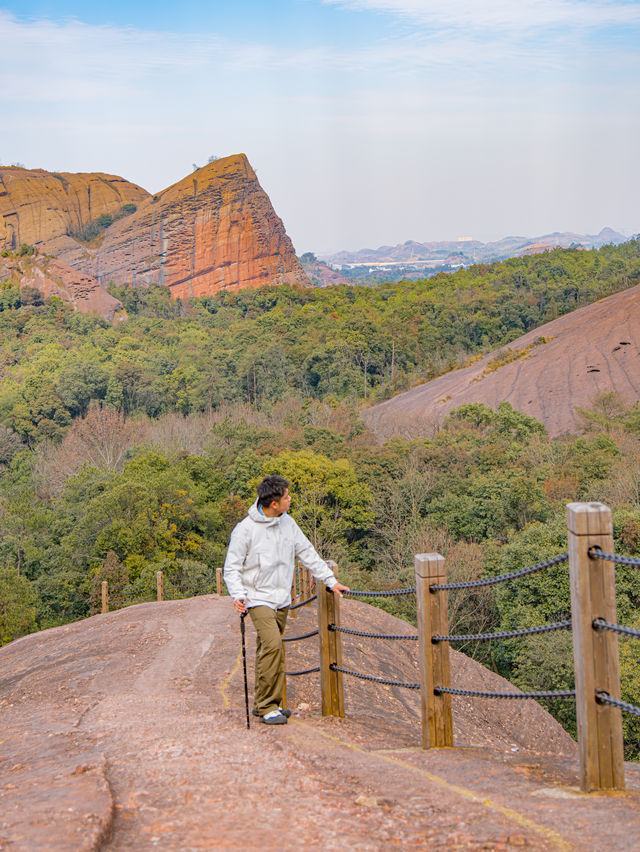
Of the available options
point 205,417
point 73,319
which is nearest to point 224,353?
point 205,417

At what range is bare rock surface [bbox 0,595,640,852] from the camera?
312cm

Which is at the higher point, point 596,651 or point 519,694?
point 596,651

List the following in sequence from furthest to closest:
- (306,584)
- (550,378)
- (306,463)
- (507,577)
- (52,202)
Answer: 1. (52,202)
2. (550,378)
3. (306,463)
4. (306,584)
5. (507,577)

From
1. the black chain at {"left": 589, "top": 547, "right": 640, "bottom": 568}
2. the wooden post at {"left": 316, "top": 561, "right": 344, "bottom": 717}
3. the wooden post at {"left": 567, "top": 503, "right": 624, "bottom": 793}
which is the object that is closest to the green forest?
the wooden post at {"left": 316, "top": 561, "right": 344, "bottom": 717}

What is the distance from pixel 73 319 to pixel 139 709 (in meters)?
95.7

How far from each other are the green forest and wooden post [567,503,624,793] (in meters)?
15.5

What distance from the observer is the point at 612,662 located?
3406 millimetres

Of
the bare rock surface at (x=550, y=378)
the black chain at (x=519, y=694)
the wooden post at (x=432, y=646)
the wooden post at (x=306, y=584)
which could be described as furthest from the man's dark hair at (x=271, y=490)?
the bare rock surface at (x=550, y=378)

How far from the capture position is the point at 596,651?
134 inches

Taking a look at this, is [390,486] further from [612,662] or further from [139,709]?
[612,662]

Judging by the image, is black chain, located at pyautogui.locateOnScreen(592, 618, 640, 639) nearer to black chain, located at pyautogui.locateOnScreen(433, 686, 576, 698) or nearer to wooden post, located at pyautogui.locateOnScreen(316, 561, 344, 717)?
black chain, located at pyautogui.locateOnScreen(433, 686, 576, 698)

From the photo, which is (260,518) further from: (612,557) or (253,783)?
(612,557)

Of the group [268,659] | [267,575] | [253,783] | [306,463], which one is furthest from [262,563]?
[306,463]

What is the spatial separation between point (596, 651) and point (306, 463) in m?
34.3
